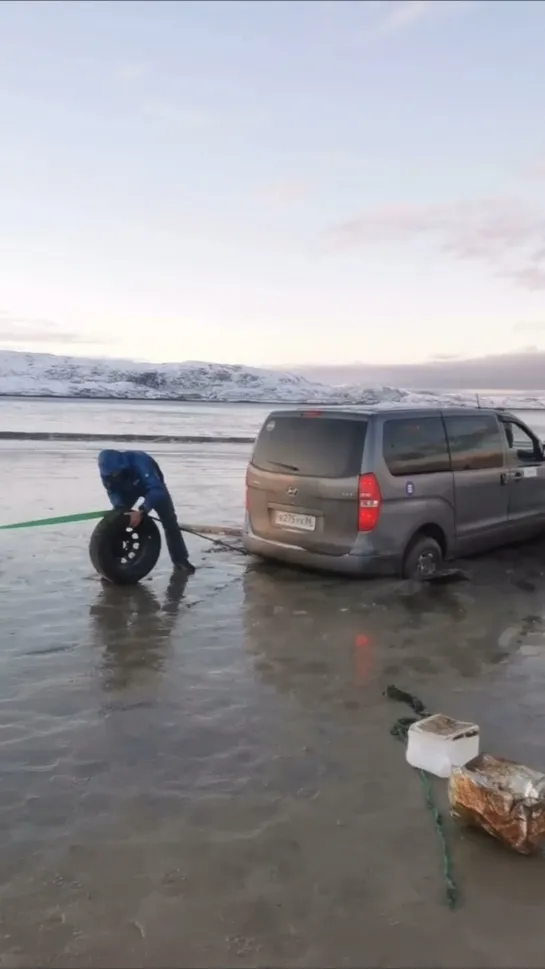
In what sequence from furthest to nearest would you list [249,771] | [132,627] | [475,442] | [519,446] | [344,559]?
[519,446] → [475,442] → [344,559] → [132,627] → [249,771]

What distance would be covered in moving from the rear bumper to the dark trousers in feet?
3.15

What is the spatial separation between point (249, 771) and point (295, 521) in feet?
14.4

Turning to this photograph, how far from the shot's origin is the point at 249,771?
4.61 metres

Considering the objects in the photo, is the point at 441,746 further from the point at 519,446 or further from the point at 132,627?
the point at 519,446

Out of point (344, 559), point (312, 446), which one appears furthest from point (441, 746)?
point (312, 446)

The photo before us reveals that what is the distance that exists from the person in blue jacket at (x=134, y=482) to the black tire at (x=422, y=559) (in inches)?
103

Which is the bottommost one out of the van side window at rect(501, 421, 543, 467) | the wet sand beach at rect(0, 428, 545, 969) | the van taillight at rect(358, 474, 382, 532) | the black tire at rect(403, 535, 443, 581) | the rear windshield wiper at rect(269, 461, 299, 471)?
the wet sand beach at rect(0, 428, 545, 969)

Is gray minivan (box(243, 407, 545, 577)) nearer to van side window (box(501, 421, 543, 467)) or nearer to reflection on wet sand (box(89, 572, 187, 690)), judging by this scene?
van side window (box(501, 421, 543, 467))

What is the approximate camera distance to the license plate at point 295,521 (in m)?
8.66

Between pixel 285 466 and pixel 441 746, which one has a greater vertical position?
pixel 285 466

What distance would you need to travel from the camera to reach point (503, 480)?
10.2 meters

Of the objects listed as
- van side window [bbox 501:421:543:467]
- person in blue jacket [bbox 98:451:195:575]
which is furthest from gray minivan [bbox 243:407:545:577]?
person in blue jacket [bbox 98:451:195:575]

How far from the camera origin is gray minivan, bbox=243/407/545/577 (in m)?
8.35

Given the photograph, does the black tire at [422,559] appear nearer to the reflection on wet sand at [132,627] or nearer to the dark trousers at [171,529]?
the reflection on wet sand at [132,627]
